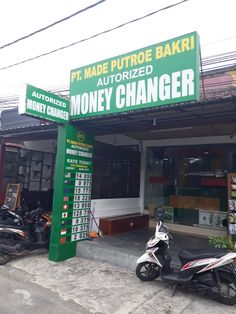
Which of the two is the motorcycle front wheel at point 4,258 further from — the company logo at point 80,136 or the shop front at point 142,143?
the company logo at point 80,136

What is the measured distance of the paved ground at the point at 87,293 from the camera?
4.30 metres

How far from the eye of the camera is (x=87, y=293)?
4.87 m

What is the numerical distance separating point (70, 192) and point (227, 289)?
378 cm

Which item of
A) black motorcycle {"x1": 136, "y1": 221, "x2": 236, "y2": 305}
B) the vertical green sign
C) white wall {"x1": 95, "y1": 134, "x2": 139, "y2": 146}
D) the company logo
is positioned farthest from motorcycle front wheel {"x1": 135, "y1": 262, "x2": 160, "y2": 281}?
white wall {"x1": 95, "y1": 134, "x2": 139, "y2": 146}

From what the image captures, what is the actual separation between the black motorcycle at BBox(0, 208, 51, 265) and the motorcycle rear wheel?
406 centimetres

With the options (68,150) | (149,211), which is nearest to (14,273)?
(68,150)

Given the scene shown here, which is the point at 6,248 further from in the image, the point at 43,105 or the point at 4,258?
the point at 43,105

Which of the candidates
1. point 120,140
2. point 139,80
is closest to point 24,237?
point 139,80

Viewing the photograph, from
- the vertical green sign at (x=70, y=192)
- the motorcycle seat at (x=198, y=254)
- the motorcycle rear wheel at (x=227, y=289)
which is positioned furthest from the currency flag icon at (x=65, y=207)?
the motorcycle rear wheel at (x=227, y=289)

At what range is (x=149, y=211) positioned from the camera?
970cm

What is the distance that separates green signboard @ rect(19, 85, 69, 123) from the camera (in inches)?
226

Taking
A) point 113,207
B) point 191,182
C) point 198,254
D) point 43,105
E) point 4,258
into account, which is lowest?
point 4,258

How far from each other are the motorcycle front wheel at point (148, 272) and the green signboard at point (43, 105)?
11.4 ft

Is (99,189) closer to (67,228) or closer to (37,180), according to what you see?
(67,228)
